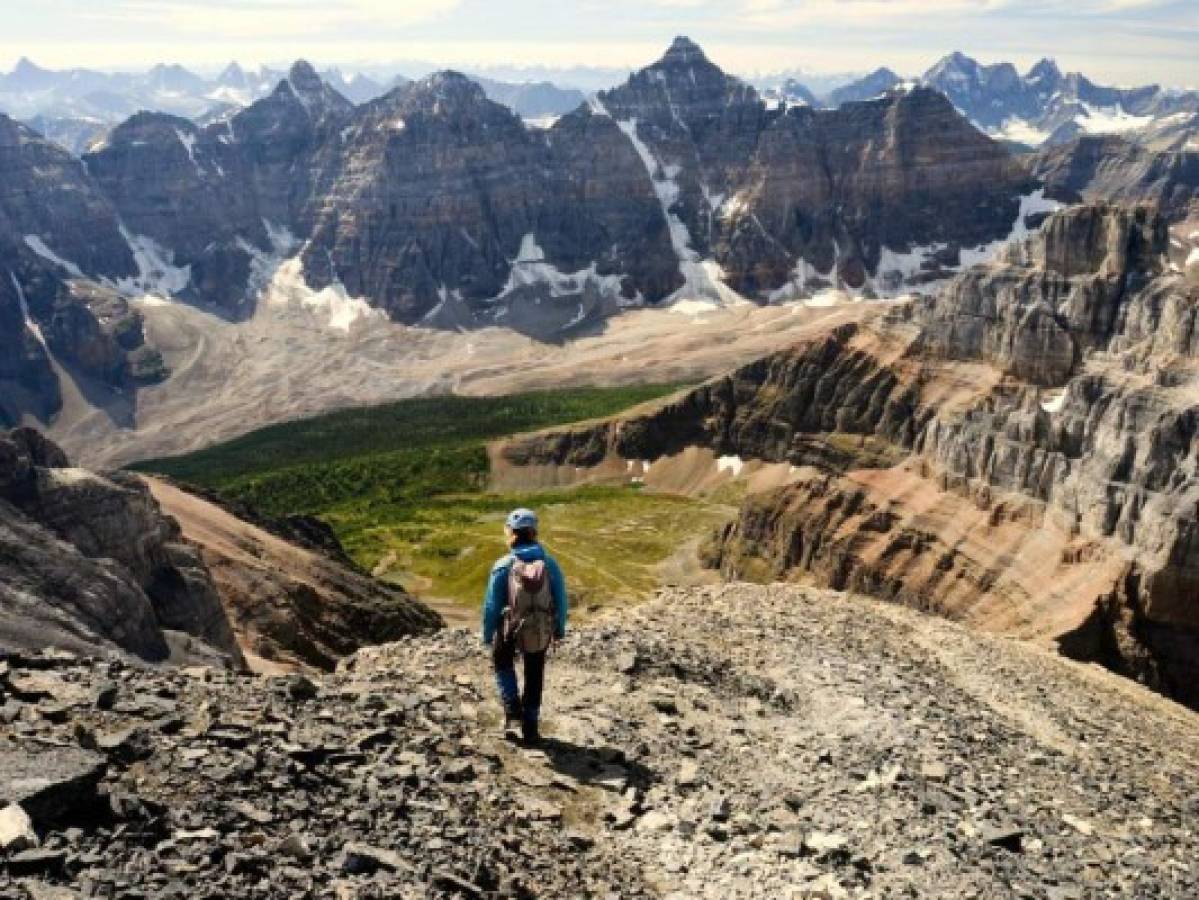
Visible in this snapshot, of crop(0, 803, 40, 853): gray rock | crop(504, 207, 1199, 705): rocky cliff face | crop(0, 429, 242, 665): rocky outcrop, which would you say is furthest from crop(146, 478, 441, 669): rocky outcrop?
crop(504, 207, 1199, 705): rocky cliff face

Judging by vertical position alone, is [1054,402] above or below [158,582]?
below

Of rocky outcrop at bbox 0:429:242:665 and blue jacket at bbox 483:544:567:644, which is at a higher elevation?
blue jacket at bbox 483:544:567:644

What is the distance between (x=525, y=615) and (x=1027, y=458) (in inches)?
2447

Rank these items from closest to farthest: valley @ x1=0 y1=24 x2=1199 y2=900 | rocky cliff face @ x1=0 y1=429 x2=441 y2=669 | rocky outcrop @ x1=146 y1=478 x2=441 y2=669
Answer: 1. valley @ x1=0 y1=24 x2=1199 y2=900
2. rocky cliff face @ x1=0 y1=429 x2=441 y2=669
3. rocky outcrop @ x1=146 y1=478 x2=441 y2=669

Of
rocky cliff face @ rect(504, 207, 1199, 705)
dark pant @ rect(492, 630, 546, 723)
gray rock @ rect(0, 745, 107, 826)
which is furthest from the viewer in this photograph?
rocky cliff face @ rect(504, 207, 1199, 705)

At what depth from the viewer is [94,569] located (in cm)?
3469

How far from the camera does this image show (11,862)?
12422 millimetres

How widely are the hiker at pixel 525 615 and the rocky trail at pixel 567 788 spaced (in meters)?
0.97

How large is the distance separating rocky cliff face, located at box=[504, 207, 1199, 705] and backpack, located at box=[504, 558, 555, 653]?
48.6m

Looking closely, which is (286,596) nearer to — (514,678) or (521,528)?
(514,678)

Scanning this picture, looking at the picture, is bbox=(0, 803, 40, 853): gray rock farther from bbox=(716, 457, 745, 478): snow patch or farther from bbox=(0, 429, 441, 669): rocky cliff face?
bbox=(716, 457, 745, 478): snow patch

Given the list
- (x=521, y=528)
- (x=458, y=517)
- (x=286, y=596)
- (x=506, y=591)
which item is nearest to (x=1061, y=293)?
(x=286, y=596)

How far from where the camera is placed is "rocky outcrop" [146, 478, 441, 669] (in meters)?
51.0

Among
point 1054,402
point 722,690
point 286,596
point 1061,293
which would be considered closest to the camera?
point 722,690
